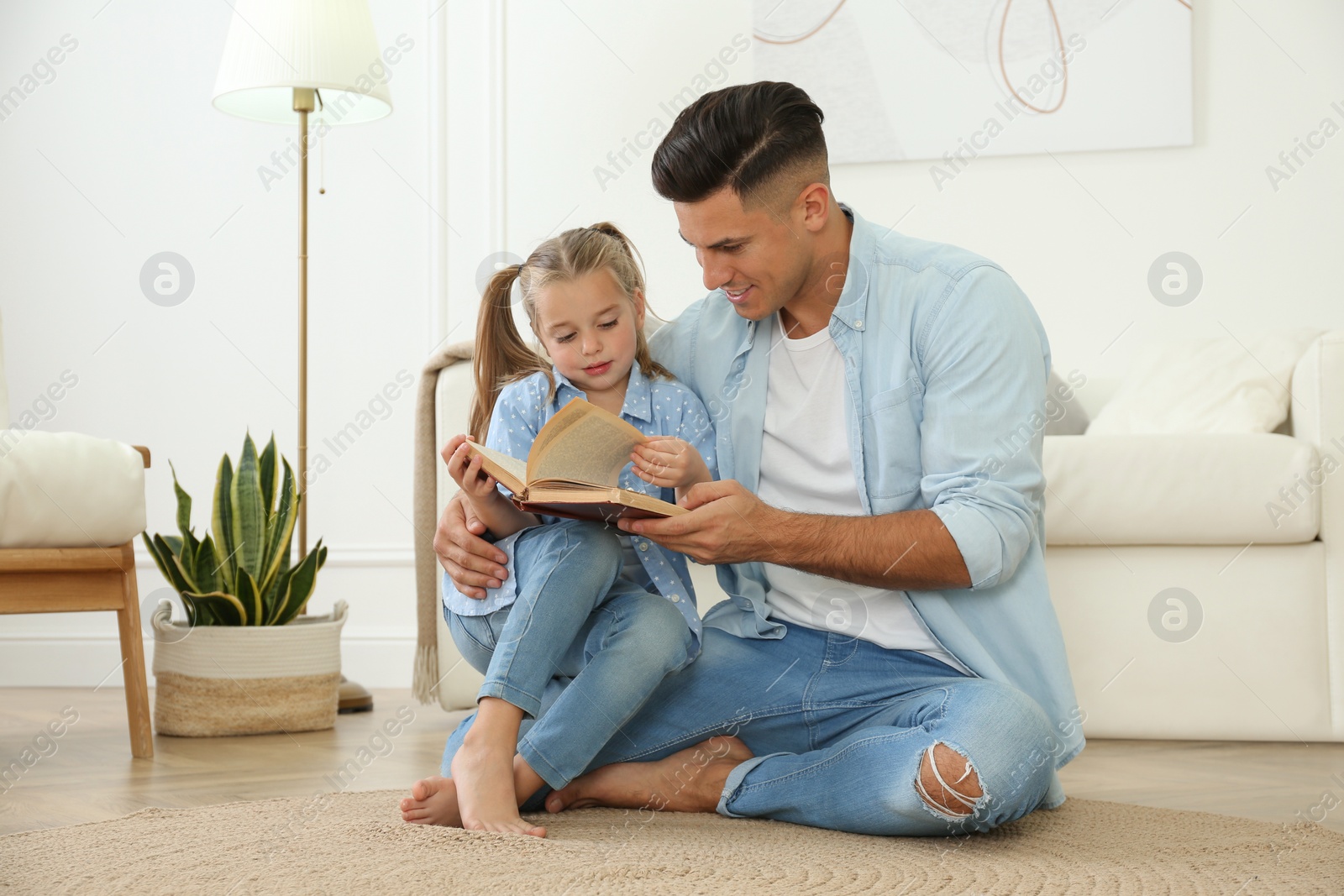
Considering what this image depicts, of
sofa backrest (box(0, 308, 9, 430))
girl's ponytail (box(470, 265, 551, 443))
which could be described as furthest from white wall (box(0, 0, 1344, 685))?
girl's ponytail (box(470, 265, 551, 443))

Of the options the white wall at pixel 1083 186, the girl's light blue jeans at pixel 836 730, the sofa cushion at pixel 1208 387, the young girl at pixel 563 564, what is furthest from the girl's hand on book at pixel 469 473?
the white wall at pixel 1083 186

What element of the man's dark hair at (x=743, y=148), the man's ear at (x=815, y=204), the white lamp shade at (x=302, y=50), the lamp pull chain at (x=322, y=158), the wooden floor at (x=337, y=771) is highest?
the white lamp shade at (x=302, y=50)

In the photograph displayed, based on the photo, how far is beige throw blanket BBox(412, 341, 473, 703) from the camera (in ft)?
6.64

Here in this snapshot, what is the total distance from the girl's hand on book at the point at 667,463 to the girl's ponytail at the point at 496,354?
29cm

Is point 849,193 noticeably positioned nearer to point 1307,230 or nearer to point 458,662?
point 1307,230

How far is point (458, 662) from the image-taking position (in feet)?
6.63

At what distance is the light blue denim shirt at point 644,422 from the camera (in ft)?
4.63

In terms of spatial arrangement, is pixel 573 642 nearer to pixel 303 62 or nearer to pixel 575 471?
pixel 575 471

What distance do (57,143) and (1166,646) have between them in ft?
9.47

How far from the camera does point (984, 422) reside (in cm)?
125

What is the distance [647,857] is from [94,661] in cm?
230

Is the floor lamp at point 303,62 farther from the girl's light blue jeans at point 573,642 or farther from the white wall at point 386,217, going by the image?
the girl's light blue jeans at point 573,642

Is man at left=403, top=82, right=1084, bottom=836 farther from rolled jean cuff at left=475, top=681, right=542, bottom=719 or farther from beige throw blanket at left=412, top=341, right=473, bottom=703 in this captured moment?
beige throw blanket at left=412, top=341, right=473, bottom=703

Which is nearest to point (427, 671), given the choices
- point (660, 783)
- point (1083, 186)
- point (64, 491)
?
point (64, 491)
